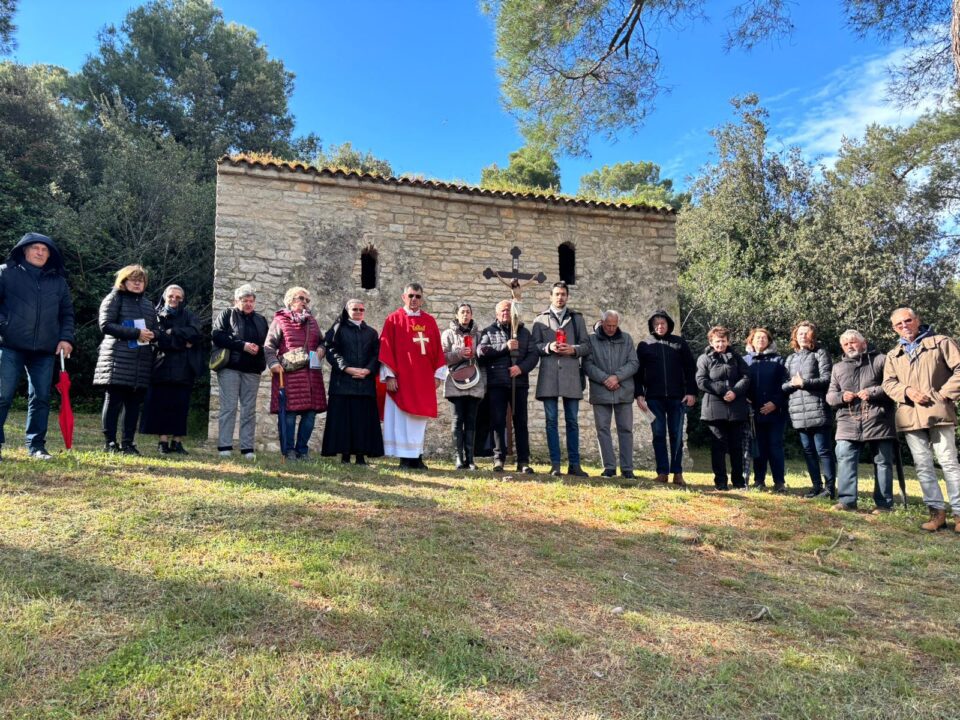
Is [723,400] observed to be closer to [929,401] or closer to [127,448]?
[929,401]

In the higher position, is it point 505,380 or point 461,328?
point 461,328

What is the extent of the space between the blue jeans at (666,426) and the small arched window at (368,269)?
5388mm

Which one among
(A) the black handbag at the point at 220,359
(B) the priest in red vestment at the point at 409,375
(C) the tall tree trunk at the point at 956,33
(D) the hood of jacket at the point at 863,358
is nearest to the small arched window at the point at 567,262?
(B) the priest in red vestment at the point at 409,375

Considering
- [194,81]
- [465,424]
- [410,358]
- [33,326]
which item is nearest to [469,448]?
[465,424]

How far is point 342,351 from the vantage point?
A: 6402mm

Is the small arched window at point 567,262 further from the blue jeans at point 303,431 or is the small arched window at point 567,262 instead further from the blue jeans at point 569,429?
the blue jeans at point 303,431

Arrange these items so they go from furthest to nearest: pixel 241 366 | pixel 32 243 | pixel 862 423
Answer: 1. pixel 241 366
2. pixel 862 423
3. pixel 32 243

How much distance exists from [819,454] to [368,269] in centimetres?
710

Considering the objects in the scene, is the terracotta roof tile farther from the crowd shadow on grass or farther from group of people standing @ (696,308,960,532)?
the crowd shadow on grass

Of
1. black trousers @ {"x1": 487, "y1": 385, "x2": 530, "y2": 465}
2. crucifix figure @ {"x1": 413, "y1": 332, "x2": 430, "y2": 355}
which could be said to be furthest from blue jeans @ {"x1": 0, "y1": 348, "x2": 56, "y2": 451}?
black trousers @ {"x1": 487, "y1": 385, "x2": 530, "y2": 465}

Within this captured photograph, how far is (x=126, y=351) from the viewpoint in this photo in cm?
571

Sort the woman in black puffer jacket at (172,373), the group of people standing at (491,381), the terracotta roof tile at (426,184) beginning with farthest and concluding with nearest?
1. the terracotta roof tile at (426,184)
2. the woman in black puffer jacket at (172,373)
3. the group of people standing at (491,381)

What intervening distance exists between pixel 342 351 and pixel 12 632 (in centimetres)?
411

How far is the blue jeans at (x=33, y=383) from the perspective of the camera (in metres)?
4.97
